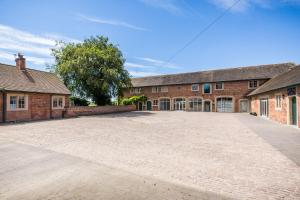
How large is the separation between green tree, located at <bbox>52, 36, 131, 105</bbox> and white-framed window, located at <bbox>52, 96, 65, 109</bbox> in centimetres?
566

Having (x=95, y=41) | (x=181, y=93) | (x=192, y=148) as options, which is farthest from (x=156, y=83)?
(x=192, y=148)

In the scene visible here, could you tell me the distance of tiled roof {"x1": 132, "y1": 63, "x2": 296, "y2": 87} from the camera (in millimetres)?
30375

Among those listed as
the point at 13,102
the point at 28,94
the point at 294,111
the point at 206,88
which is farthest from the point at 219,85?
the point at 13,102

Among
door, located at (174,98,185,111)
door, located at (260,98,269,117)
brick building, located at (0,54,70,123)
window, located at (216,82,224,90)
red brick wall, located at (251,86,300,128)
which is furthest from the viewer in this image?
door, located at (174,98,185,111)

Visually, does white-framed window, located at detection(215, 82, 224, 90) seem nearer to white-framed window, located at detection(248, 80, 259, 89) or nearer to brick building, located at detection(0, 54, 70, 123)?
white-framed window, located at detection(248, 80, 259, 89)

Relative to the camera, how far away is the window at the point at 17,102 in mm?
16406

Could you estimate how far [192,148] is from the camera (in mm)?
7441

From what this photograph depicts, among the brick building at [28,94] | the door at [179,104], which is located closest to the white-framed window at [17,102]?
the brick building at [28,94]

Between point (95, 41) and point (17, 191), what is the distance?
31141mm

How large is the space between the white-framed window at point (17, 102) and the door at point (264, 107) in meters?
25.1

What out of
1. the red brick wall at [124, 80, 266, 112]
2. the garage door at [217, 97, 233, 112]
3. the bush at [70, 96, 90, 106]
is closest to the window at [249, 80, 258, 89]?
the red brick wall at [124, 80, 266, 112]

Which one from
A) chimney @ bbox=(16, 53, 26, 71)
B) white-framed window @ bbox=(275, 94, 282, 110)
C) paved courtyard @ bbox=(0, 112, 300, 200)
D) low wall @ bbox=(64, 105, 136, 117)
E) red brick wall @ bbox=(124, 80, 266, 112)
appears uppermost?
chimney @ bbox=(16, 53, 26, 71)

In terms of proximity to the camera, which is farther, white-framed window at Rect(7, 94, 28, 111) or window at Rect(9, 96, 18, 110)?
window at Rect(9, 96, 18, 110)

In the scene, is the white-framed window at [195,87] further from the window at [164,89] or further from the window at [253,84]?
the window at [253,84]
